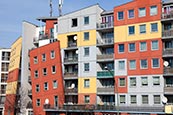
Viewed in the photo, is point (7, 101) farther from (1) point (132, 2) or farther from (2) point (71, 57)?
(1) point (132, 2)

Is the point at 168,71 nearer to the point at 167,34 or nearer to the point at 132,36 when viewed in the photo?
the point at 167,34

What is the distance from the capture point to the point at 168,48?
50.9 m

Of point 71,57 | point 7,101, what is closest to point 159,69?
point 71,57

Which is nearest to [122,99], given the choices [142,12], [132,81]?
[132,81]

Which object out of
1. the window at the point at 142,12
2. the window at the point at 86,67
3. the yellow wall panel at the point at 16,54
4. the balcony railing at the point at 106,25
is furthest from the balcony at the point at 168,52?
the yellow wall panel at the point at 16,54

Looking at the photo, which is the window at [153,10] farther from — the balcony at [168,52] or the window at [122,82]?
the window at [122,82]

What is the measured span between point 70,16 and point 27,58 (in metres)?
15.5

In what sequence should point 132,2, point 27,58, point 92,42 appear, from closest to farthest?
1. point 132,2
2. point 92,42
3. point 27,58

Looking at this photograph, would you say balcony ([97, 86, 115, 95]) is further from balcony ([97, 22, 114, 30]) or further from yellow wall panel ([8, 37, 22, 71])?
yellow wall panel ([8, 37, 22, 71])

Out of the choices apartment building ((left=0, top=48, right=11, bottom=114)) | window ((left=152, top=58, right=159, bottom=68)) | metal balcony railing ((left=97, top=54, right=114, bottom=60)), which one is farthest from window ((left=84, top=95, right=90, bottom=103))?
apartment building ((left=0, top=48, right=11, bottom=114))

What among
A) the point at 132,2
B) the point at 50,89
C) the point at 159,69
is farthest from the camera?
the point at 50,89

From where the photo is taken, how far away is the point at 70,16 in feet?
201

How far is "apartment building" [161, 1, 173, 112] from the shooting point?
49.3 metres

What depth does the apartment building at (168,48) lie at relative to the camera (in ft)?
162
